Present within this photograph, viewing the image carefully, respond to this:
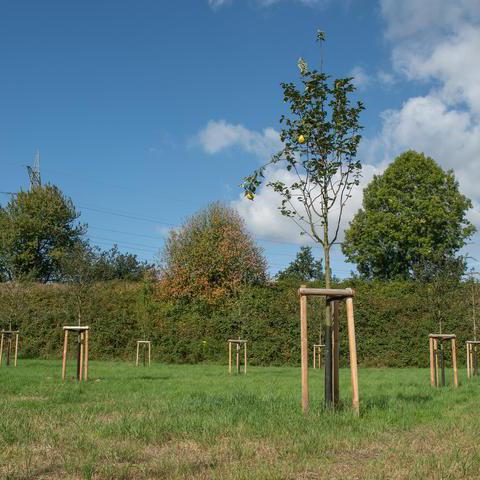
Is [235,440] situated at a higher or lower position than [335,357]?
lower

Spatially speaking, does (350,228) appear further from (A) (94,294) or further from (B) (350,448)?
(B) (350,448)

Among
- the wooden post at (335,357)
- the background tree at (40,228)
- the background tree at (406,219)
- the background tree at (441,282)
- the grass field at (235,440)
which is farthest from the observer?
the background tree at (40,228)

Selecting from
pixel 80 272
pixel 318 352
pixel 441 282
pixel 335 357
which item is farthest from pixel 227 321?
pixel 335 357

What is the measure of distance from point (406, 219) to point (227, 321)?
52.3 feet

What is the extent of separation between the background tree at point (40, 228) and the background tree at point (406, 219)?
20024 millimetres

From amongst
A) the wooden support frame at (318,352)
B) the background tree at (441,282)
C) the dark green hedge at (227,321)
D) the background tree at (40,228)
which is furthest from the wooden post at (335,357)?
the background tree at (40,228)

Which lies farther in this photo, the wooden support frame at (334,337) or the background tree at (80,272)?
the background tree at (80,272)

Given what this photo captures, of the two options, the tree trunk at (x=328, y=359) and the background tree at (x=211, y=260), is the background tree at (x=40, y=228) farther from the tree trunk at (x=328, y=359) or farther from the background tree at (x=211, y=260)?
the tree trunk at (x=328, y=359)

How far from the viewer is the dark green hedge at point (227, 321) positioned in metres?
23.6

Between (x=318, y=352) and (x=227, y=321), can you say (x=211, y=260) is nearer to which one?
(x=227, y=321)

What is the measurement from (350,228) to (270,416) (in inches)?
1310

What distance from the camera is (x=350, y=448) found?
5.02 metres

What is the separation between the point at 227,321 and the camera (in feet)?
82.6

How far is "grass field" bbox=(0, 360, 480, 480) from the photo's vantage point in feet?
13.7
